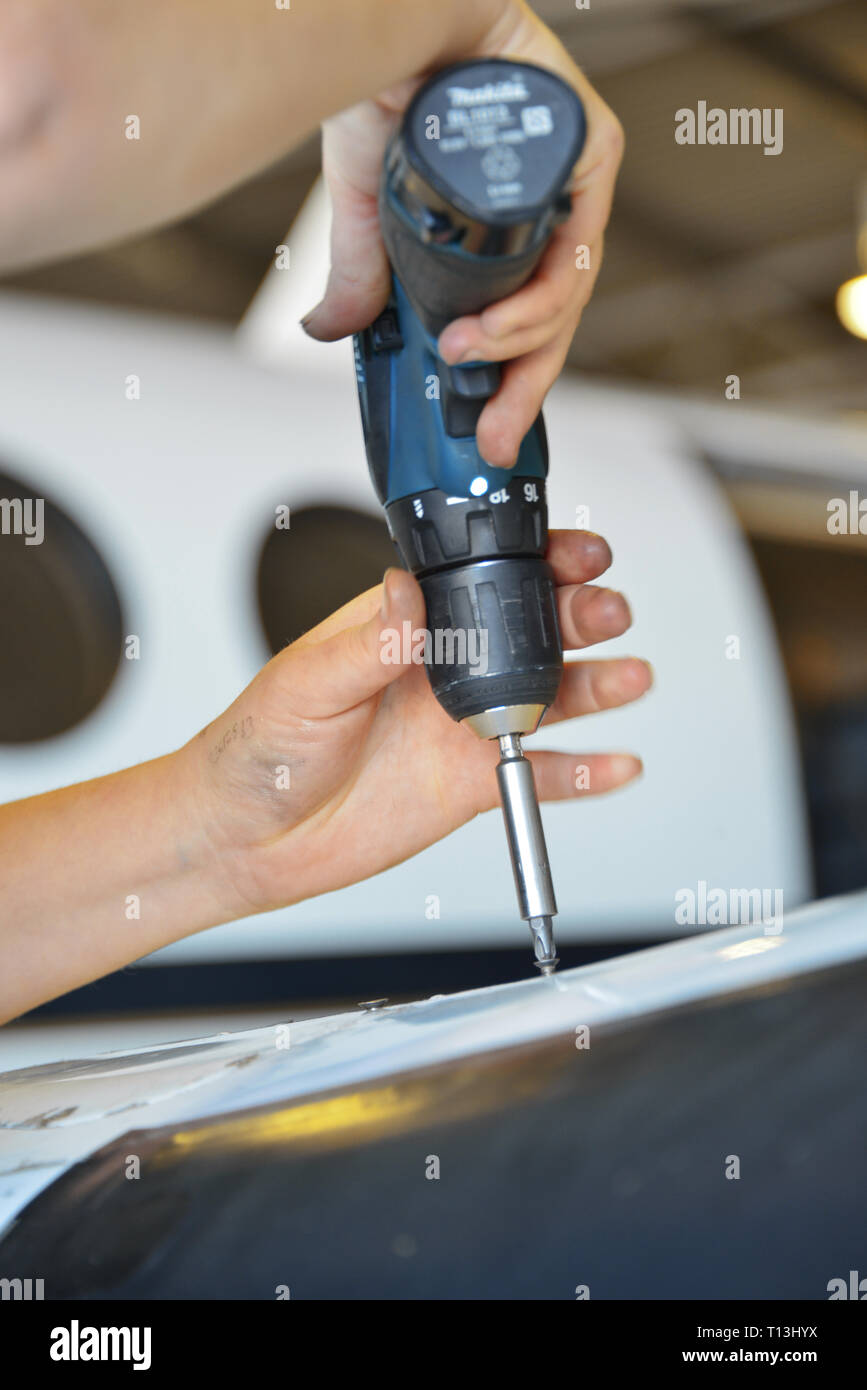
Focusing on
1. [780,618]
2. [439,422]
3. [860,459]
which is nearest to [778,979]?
[439,422]

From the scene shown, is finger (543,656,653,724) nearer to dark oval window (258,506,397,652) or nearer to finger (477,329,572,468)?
finger (477,329,572,468)

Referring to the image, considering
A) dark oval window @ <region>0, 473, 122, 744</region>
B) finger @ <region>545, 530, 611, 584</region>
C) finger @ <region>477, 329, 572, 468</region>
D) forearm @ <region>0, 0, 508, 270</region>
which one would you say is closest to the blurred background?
dark oval window @ <region>0, 473, 122, 744</region>

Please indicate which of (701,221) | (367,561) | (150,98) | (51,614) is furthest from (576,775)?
(701,221)

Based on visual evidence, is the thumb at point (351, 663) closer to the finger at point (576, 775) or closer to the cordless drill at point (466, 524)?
the cordless drill at point (466, 524)

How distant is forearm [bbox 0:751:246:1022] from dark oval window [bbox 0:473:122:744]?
0.54 metres

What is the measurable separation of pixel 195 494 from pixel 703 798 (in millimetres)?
937

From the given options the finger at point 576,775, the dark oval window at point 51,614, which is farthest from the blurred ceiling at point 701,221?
the finger at point 576,775

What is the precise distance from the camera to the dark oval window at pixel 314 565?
1.44m

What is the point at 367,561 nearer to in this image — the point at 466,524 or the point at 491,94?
the point at 466,524

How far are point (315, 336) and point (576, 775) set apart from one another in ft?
1.06

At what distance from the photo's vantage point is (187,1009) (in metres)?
1.30

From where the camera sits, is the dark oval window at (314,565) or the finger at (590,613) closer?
the finger at (590,613)

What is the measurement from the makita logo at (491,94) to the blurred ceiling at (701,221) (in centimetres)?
124

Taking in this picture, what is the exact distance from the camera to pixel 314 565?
1.53m
